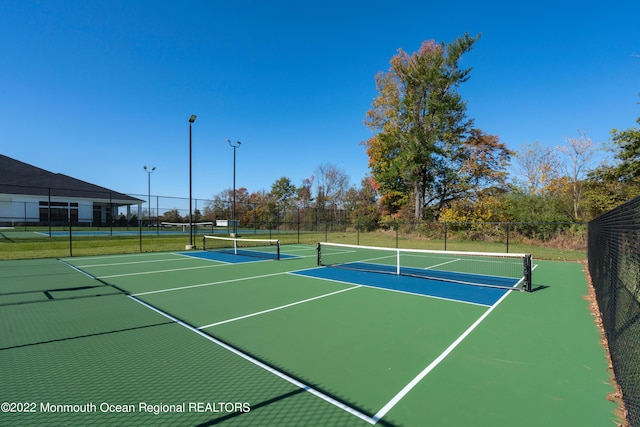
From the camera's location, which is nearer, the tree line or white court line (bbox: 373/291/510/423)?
white court line (bbox: 373/291/510/423)

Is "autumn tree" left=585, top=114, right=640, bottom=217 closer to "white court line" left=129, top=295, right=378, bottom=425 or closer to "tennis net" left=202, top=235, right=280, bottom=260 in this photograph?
"tennis net" left=202, top=235, right=280, bottom=260

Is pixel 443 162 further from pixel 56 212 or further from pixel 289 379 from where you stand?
pixel 56 212

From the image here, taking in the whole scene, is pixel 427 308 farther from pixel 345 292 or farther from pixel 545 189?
pixel 545 189

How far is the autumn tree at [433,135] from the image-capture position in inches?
1166

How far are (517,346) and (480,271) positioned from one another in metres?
7.47

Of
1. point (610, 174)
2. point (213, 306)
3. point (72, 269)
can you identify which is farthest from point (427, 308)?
point (610, 174)

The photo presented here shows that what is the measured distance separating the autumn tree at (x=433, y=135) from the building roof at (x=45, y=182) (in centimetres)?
3408

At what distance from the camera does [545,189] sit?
30.8 metres

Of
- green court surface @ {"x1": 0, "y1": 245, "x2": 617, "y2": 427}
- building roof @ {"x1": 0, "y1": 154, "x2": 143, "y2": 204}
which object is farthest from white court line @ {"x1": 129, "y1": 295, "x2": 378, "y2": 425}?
building roof @ {"x1": 0, "y1": 154, "x2": 143, "y2": 204}

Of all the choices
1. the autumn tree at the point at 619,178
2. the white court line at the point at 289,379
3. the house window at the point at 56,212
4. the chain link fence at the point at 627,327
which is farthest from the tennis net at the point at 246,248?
the house window at the point at 56,212

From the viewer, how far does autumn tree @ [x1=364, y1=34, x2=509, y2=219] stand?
2962 centimetres

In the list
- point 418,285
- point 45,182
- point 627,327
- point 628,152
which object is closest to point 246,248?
point 418,285

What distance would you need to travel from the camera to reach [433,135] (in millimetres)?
29891

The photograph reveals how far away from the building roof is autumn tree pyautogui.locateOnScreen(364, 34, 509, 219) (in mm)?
34076
